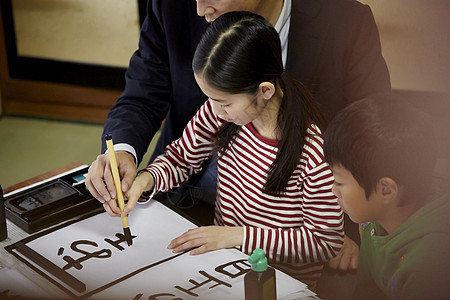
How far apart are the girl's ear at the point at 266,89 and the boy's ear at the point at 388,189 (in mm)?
237

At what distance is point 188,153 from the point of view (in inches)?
40.7

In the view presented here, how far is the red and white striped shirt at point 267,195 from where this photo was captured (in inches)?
33.8

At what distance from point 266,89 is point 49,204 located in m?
0.36

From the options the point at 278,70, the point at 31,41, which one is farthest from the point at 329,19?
the point at 31,41

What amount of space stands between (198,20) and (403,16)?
1.54 ft

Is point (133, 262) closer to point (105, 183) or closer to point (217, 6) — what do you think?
point (105, 183)

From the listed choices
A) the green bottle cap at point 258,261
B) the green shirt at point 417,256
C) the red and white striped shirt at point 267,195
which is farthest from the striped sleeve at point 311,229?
the green bottle cap at point 258,261

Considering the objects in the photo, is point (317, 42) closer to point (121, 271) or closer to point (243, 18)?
point (243, 18)

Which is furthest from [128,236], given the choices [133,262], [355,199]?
[355,199]

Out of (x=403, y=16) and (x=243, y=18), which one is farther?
(x=243, y=18)

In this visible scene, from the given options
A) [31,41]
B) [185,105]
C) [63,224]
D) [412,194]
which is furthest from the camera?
[31,41]

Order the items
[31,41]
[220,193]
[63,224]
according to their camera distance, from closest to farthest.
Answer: [63,224] → [220,193] → [31,41]

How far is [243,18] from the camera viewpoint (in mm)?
806

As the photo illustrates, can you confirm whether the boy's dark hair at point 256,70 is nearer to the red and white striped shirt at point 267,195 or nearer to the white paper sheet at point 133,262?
the red and white striped shirt at point 267,195
